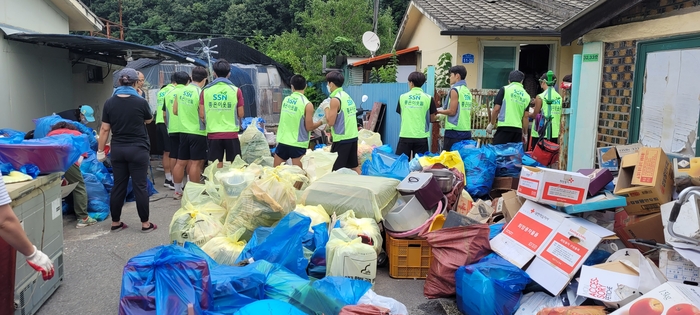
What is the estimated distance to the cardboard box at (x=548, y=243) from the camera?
12.0 ft

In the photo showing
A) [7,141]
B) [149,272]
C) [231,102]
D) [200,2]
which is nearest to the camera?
[149,272]

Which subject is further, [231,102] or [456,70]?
[456,70]

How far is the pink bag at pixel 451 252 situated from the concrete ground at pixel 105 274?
11 centimetres

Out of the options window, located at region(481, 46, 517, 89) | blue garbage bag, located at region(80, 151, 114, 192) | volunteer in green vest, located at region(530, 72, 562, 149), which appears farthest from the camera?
window, located at region(481, 46, 517, 89)

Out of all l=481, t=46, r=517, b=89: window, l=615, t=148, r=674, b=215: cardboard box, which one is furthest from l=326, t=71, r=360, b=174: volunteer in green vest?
l=481, t=46, r=517, b=89: window

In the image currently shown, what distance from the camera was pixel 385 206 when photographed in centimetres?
495

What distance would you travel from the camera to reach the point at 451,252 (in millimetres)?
4090

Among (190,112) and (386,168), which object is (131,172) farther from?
(386,168)

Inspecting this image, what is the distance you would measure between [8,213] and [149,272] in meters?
0.89

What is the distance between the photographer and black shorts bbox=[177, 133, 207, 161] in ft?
24.3

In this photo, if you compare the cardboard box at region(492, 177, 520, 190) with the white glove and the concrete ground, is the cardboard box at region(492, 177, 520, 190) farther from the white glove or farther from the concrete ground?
the white glove

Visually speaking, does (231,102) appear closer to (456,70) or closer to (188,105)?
(188,105)

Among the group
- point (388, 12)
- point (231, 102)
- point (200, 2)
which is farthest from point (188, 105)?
point (200, 2)

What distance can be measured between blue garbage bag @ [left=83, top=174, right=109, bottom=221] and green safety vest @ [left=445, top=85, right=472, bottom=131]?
484 cm
